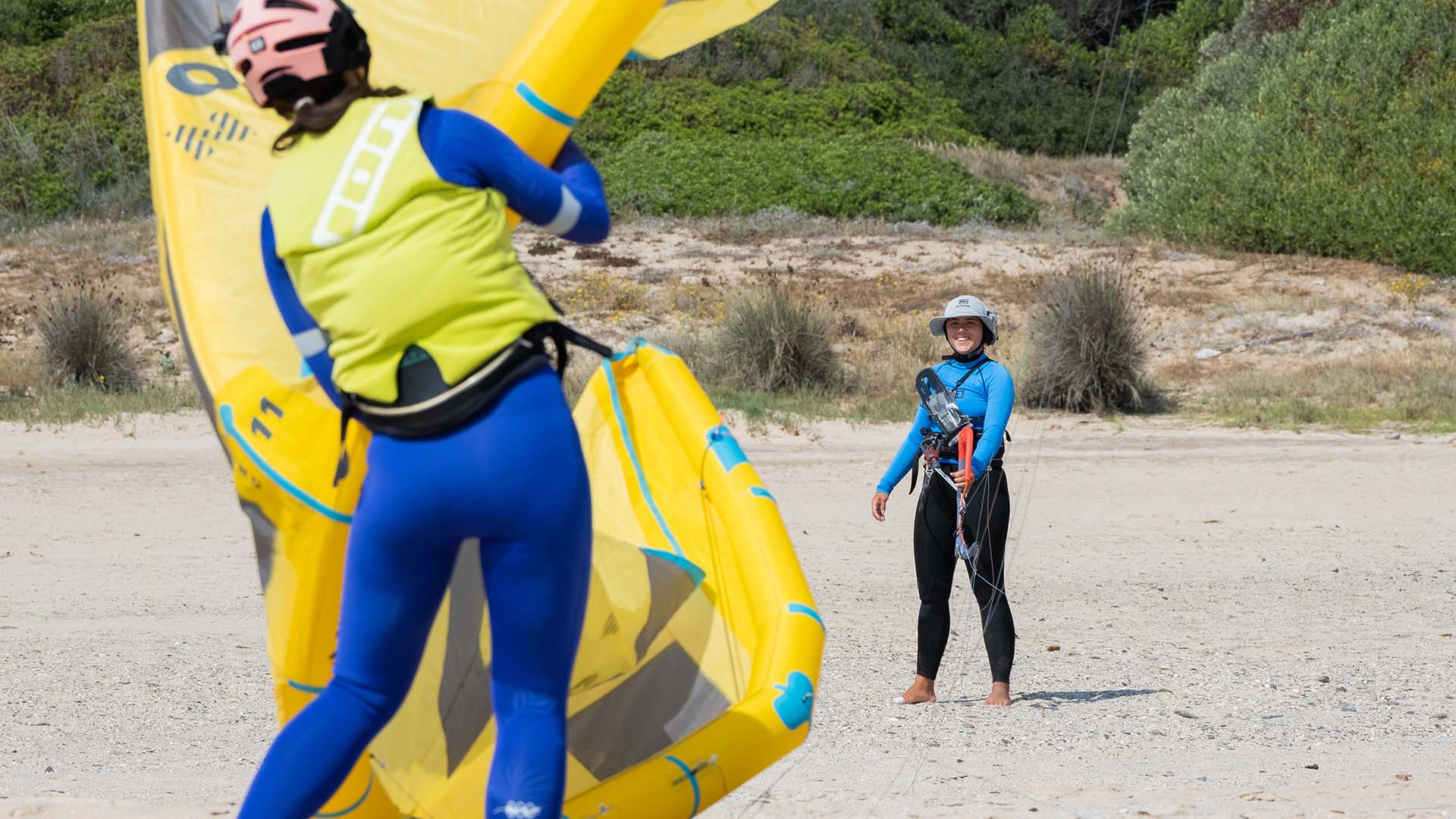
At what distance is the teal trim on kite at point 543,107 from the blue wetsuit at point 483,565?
0.80 metres

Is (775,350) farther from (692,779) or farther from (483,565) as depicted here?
(483,565)

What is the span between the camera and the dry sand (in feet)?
16.6

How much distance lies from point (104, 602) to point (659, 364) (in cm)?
554

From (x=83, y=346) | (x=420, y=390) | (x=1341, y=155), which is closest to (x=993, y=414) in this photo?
(x=420, y=390)

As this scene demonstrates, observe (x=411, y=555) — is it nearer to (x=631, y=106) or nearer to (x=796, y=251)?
(x=796, y=251)

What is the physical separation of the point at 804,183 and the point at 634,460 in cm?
2129

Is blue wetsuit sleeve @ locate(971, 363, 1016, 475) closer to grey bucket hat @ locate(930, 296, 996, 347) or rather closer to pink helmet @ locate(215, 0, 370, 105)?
grey bucket hat @ locate(930, 296, 996, 347)

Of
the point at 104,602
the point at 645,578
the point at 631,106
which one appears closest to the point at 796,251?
the point at 631,106

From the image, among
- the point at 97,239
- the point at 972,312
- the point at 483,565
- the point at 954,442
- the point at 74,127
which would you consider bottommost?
the point at 97,239

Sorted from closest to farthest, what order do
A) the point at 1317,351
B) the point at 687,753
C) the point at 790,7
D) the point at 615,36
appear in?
the point at 687,753, the point at 615,36, the point at 1317,351, the point at 790,7

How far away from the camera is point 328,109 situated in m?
3.04

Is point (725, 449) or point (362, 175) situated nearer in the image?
point (362, 175)

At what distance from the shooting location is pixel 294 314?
10.4 ft

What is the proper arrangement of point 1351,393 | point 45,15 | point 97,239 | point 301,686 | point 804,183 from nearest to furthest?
point 301,686
point 1351,393
point 97,239
point 804,183
point 45,15
